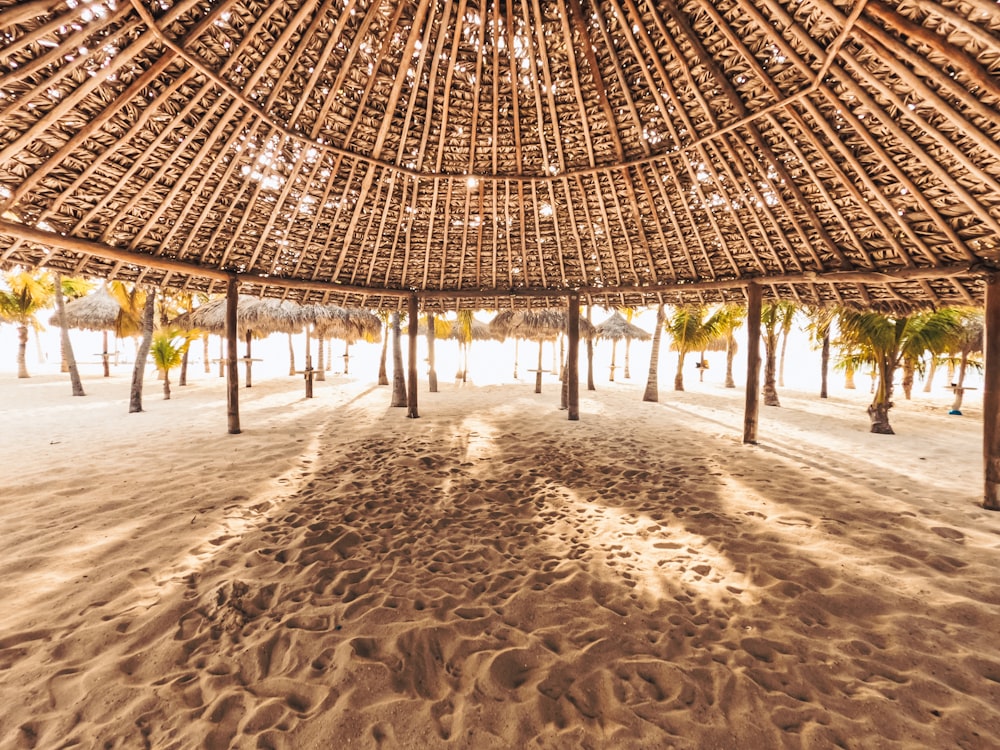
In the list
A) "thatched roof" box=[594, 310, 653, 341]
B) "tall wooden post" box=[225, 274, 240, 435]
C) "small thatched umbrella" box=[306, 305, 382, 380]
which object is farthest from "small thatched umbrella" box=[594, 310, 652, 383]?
"tall wooden post" box=[225, 274, 240, 435]

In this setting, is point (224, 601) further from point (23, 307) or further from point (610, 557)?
point (23, 307)

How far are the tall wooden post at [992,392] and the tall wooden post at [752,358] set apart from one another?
2.26 m

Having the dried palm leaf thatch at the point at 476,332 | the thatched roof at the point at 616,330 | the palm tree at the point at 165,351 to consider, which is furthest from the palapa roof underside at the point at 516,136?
the dried palm leaf thatch at the point at 476,332

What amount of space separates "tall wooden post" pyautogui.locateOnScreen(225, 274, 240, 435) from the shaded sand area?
1506 millimetres

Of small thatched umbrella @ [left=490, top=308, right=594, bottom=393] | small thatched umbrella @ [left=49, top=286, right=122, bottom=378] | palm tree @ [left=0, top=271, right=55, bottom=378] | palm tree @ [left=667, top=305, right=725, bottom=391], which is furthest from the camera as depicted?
palm tree @ [left=0, top=271, right=55, bottom=378]

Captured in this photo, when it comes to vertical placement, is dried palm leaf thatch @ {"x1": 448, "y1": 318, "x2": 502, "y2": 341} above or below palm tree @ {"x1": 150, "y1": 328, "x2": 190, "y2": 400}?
above

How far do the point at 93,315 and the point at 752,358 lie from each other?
20.7m

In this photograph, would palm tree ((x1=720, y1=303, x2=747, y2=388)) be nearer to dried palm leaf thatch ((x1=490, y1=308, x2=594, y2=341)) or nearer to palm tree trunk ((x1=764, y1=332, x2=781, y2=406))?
palm tree trunk ((x1=764, y1=332, x2=781, y2=406))

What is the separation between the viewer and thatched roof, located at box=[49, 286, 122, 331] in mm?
14406

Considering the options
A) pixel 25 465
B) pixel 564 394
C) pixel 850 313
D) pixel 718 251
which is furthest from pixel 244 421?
pixel 850 313

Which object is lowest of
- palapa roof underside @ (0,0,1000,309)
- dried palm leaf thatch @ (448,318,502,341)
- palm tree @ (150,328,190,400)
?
palm tree @ (150,328,190,400)

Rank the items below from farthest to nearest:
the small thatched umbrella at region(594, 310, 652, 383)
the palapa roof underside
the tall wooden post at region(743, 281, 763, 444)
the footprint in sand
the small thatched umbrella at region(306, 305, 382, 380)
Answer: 1. the small thatched umbrella at region(594, 310, 652, 383)
2. the small thatched umbrella at region(306, 305, 382, 380)
3. the tall wooden post at region(743, 281, 763, 444)
4. the footprint in sand
5. the palapa roof underside

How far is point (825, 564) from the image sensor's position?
279cm

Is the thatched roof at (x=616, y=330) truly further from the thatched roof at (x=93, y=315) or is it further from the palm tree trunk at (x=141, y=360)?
the thatched roof at (x=93, y=315)
